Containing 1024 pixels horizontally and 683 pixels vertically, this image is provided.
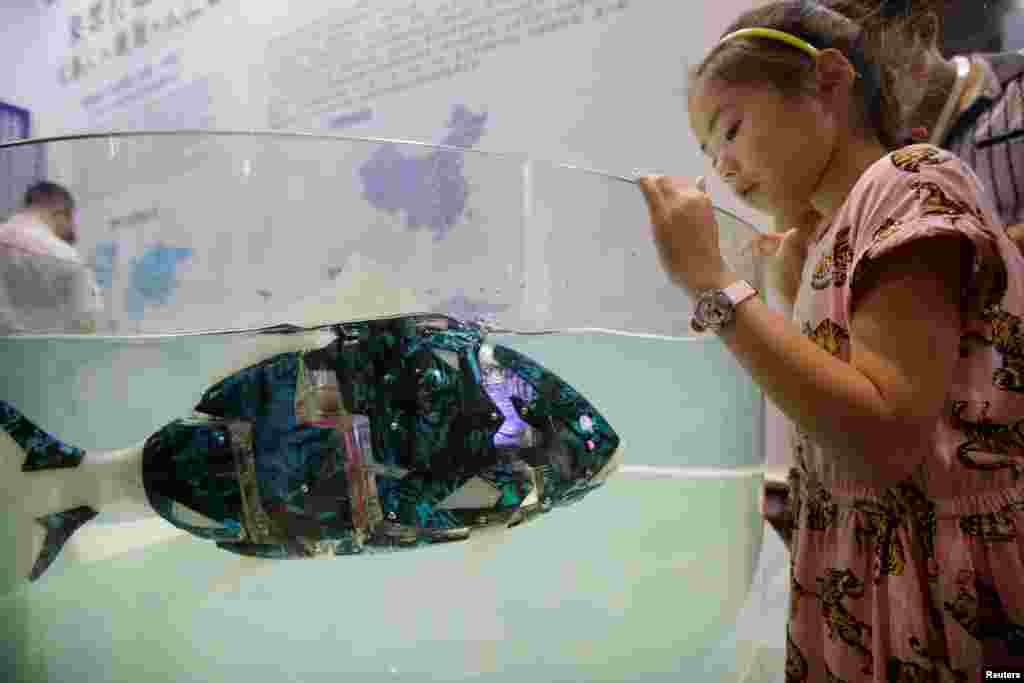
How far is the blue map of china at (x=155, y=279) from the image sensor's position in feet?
1.25

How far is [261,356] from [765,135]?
0.38m

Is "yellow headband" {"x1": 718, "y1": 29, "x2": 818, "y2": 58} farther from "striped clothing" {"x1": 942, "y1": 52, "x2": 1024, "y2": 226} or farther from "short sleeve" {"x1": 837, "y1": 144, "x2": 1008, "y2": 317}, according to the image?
"striped clothing" {"x1": 942, "y1": 52, "x2": 1024, "y2": 226}

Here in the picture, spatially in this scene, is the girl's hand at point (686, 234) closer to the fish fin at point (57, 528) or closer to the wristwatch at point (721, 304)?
the wristwatch at point (721, 304)

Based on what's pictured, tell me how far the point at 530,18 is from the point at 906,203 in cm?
88

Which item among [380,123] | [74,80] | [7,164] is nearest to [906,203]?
[7,164]

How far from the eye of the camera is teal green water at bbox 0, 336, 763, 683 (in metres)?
0.38

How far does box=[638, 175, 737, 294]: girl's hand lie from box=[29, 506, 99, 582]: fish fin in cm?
37

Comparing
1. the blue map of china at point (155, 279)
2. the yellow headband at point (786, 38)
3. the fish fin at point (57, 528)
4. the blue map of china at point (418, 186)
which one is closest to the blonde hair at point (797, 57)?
the yellow headband at point (786, 38)

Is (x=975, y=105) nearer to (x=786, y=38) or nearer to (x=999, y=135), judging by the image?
(x=999, y=135)

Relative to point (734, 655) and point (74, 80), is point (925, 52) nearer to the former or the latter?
point (734, 655)

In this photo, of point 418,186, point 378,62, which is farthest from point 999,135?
point 378,62

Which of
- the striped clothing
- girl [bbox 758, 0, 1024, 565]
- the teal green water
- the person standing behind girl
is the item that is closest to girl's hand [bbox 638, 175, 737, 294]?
the teal green water

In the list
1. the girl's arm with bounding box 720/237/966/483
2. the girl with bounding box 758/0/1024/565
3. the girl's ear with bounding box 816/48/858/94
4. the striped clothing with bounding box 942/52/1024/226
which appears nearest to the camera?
the girl's arm with bounding box 720/237/966/483

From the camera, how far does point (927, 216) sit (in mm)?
356
